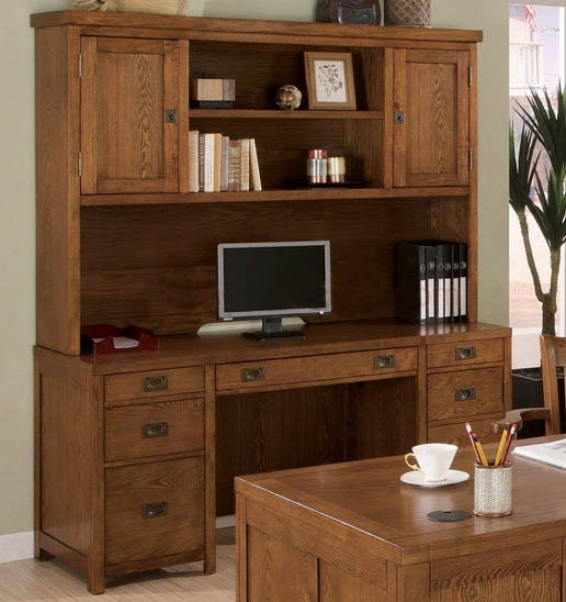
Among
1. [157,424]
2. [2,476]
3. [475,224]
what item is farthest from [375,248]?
[2,476]

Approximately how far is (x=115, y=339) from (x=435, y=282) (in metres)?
1.45

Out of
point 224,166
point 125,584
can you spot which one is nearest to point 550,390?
point 224,166

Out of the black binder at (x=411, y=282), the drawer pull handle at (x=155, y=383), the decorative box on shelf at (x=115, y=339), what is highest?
the black binder at (x=411, y=282)

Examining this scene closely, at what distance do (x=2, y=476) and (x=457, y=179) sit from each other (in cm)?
223

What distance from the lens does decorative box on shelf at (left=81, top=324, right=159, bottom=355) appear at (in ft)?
15.3

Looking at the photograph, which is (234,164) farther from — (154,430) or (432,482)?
(432,482)

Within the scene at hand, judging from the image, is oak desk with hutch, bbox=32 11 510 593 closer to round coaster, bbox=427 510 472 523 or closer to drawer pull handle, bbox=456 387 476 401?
drawer pull handle, bbox=456 387 476 401

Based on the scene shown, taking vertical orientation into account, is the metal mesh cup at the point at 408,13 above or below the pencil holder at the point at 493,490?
above

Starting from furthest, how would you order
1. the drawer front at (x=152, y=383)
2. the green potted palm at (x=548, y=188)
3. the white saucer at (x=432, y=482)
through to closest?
the green potted palm at (x=548, y=188), the drawer front at (x=152, y=383), the white saucer at (x=432, y=482)

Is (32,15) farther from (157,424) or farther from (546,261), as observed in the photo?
(546,261)

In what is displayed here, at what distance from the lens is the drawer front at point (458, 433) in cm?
515

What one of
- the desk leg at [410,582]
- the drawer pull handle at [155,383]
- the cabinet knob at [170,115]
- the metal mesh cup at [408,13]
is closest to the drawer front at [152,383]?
the drawer pull handle at [155,383]

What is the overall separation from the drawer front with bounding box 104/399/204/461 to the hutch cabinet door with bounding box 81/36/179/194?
2.64ft

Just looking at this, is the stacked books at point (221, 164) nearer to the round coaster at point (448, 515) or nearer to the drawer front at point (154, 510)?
the drawer front at point (154, 510)
